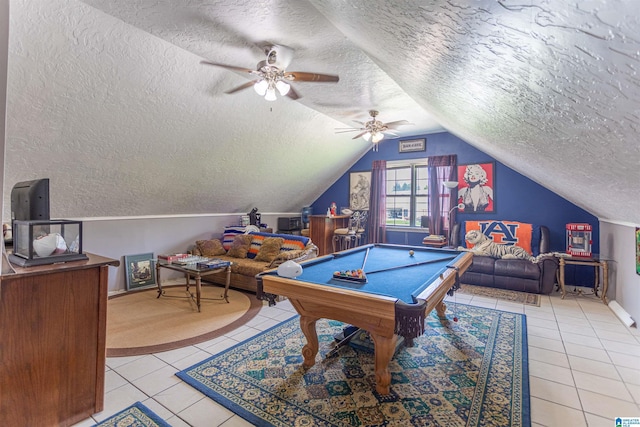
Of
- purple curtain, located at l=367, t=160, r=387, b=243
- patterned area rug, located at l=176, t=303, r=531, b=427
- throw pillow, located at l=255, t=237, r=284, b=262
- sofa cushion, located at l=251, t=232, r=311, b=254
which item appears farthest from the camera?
purple curtain, located at l=367, t=160, r=387, b=243

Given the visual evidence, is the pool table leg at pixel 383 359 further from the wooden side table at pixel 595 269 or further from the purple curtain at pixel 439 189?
the purple curtain at pixel 439 189

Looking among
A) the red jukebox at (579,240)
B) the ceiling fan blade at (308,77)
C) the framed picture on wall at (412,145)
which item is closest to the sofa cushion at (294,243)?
the ceiling fan blade at (308,77)

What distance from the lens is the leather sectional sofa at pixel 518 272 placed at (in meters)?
4.42

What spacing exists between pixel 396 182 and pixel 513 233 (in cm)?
265

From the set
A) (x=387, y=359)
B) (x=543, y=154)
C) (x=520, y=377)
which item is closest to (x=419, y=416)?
(x=387, y=359)

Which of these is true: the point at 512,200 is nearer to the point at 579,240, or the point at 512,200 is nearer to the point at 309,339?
the point at 579,240

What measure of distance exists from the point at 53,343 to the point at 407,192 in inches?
253

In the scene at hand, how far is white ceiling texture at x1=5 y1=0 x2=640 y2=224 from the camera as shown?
1003 mm

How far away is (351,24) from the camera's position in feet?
6.25

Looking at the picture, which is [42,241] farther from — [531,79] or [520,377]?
[520,377]

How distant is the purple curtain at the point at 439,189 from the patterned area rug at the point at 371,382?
333 centimetres

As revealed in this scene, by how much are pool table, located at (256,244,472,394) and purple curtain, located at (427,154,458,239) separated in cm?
344

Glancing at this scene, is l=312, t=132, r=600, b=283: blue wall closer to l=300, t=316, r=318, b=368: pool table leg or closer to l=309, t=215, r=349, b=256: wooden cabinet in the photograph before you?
l=309, t=215, r=349, b=256: wooden cabinet

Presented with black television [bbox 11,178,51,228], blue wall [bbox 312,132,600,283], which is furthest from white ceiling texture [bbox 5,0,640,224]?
blue wall [bbox 312,132,600,283]
